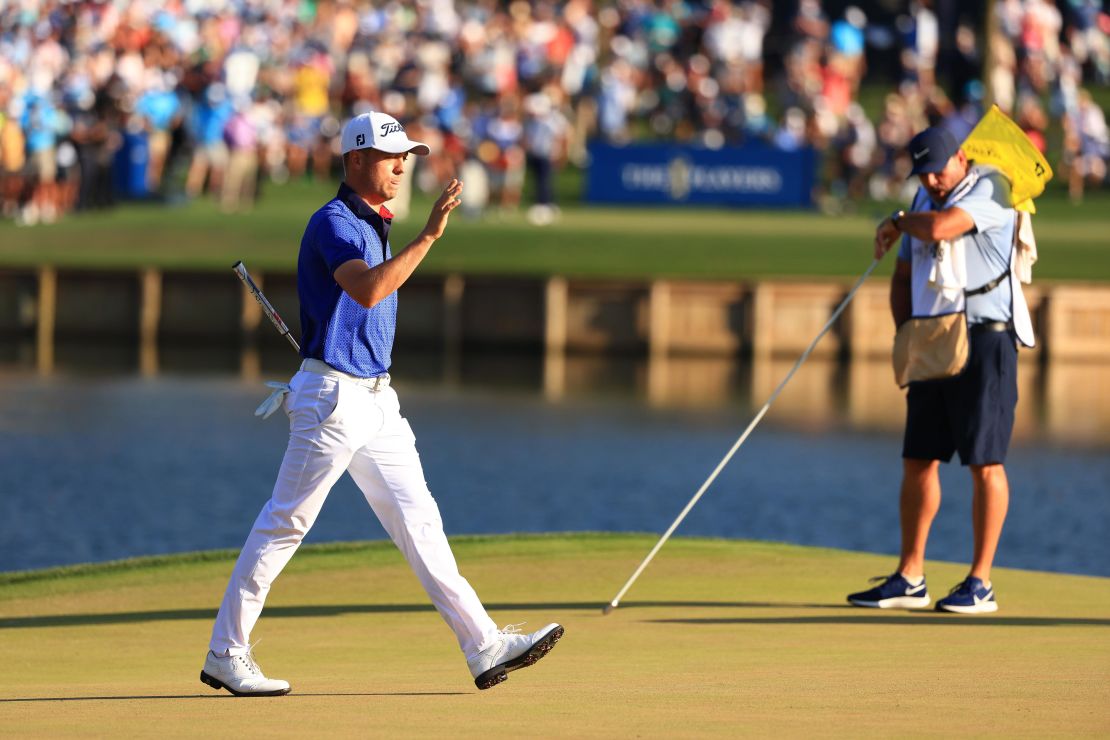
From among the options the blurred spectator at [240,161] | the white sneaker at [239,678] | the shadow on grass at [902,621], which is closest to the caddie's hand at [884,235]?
the shadow on grass at [902,621]

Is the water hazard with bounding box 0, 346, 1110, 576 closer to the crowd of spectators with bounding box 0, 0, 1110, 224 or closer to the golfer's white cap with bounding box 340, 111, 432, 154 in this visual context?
the crowd of spectators with bounding box 0, 0, 1110, 224

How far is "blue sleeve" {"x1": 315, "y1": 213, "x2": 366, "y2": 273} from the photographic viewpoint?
6.66 metres

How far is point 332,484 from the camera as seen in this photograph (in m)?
6.77

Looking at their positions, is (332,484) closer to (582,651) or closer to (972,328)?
(582,651)

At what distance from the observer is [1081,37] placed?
41.5 m

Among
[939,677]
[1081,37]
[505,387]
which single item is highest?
[1081,37]

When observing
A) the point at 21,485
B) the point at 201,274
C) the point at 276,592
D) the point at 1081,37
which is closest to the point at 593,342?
the point at 201,274

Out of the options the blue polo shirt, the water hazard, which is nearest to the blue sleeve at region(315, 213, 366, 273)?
the blue polo shirt

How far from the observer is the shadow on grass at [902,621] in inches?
336

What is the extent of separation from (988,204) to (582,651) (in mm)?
2556

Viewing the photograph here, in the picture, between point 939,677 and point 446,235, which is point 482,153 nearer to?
point 446,235

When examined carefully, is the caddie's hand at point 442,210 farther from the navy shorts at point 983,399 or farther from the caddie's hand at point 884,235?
the navy shorts at point 983,399

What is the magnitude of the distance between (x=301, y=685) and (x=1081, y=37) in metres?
36.9

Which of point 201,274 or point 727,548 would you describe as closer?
point 727,548
